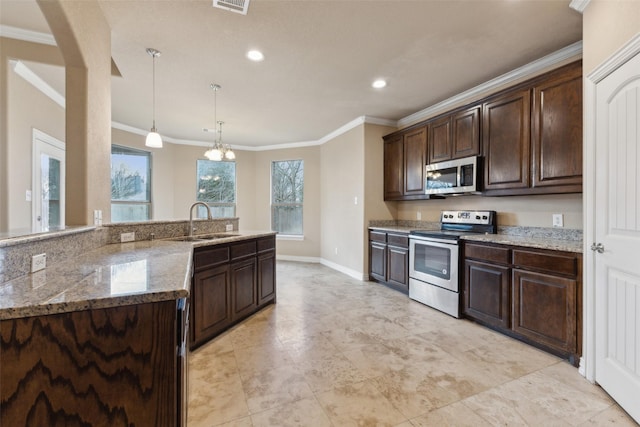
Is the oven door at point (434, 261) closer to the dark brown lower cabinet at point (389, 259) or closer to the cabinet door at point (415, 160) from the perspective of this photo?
the dark brown lower cabinet at point (389, 259)

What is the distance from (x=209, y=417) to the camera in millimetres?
1613

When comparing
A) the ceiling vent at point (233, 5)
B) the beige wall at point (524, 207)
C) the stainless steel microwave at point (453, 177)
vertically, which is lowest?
the beige wall at point (524, 207)

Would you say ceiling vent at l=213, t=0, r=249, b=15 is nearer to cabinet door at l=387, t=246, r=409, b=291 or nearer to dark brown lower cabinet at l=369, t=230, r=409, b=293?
dark brown lower cabinet at l=369, t=230, r=409, b=293

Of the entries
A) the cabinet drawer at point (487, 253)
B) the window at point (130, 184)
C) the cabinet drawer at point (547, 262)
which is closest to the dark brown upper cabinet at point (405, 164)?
the cabinet drawer at point (487, 253)

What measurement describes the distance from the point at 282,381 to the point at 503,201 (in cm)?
295

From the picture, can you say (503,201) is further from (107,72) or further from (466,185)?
(107,72)

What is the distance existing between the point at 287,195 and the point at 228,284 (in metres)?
4.08

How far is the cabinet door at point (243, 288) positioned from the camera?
2820 millimetres

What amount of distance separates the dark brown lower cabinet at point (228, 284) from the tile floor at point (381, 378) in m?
0.14

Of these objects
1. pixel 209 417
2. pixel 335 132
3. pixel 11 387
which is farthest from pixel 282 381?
pixel 335 132

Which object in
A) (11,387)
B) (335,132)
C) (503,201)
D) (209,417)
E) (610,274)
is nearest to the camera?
(11,387)

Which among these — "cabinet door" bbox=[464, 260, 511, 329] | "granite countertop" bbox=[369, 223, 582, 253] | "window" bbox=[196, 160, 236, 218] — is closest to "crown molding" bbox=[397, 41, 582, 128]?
"granite countertop" bbox=[369, 223, 582, 253]

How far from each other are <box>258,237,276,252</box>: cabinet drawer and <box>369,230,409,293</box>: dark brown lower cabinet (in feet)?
5.59

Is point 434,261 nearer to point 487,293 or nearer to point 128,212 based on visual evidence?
point 487,293
